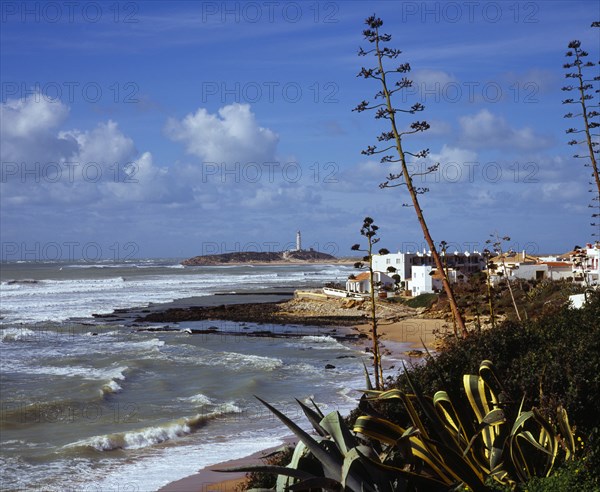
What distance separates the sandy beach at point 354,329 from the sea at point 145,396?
23.1 inches

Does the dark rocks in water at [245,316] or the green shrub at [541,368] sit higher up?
the green shrub at [541,368]

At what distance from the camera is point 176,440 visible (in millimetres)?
16219

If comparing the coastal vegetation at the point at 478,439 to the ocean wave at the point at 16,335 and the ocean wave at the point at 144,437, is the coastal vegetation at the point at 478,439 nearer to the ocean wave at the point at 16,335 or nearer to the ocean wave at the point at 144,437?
the ocean wave at the point at 144,437

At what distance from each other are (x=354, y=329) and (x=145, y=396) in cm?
2227

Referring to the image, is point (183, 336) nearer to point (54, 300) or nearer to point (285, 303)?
point (285, 303)

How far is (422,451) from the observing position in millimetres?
5473

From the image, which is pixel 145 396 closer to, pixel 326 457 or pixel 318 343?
pixel 318 343

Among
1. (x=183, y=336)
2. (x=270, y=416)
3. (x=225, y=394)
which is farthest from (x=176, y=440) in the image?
(x=183, y=336)

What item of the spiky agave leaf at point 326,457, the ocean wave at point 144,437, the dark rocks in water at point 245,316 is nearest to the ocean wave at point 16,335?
the dark rocks in water at point 245,316

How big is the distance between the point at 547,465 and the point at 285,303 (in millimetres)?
55111

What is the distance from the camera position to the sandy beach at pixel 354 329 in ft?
42.2

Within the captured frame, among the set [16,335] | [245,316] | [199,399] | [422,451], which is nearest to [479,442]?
[422,451]

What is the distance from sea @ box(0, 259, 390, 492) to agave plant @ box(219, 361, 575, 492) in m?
8.08

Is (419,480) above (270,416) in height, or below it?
above
